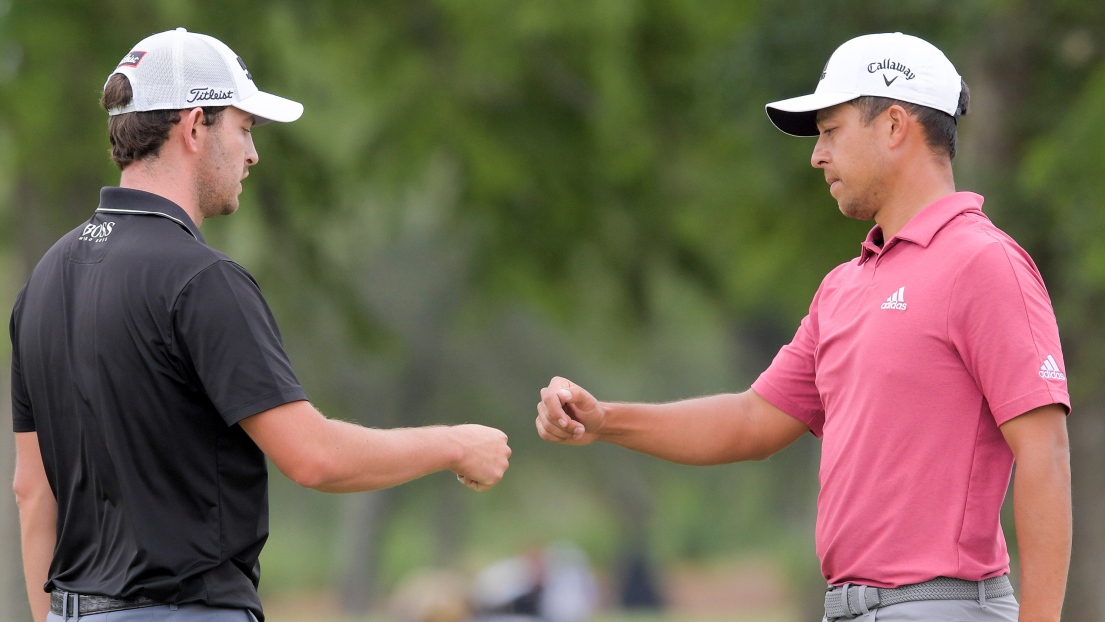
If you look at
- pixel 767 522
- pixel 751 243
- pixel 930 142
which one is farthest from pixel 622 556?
pixel 930 142

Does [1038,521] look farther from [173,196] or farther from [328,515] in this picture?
[328,515]

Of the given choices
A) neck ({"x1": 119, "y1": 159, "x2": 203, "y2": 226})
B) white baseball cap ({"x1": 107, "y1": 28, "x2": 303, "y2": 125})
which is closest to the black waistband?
neck ({"x1": 119, "y1": 159, "x2": 203, "y2": 226})

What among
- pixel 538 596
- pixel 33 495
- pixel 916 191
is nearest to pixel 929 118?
pixel 916 191

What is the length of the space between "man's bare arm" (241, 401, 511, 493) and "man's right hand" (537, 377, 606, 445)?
2.25 feet

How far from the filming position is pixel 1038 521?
3316 mm

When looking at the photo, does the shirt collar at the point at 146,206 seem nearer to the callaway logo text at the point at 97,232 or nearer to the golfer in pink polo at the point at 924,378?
the callaway logo text at the point at 97,232

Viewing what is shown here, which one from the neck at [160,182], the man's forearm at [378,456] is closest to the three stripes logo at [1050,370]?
the man's forearm at [378,456]

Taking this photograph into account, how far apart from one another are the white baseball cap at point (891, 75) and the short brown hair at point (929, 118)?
0.06 ft

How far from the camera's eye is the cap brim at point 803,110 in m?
3.90

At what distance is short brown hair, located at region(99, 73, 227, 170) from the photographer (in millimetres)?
3467

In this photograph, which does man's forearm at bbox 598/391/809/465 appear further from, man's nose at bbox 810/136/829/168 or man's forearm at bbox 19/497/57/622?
man's forearm at bbox 19/497/57/622

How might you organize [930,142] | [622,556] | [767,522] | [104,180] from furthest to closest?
1. [767,522]
2. [622,556]
3. [104,180]
4. [930,142]

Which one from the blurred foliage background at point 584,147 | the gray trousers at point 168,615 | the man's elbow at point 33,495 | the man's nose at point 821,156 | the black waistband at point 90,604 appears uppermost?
the blurred foliage background at point 584,147

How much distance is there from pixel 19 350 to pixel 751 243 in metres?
8.46
